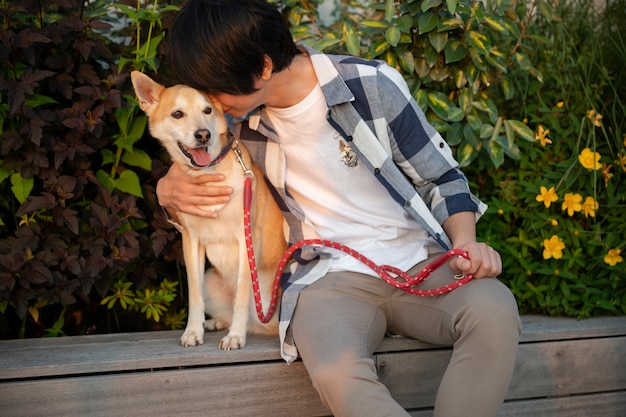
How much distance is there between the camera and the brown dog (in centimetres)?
225

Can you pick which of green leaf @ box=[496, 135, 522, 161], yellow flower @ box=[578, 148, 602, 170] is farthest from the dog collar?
yellow flower @ box=[578, 148, 602, 170]

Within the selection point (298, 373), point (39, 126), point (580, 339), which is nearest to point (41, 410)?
point (298, 373)

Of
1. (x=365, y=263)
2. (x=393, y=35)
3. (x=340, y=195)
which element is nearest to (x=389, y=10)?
(x=393, y=35)

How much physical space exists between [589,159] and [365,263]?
43.2 inches

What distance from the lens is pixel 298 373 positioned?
A: 217cm

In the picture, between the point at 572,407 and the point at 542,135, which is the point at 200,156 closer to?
the point at 542,135

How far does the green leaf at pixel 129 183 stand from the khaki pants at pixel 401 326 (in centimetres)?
78

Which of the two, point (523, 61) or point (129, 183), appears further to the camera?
point (523, 61)

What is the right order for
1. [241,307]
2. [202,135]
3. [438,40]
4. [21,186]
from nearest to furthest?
[202,135] → [241,307] → [21,186] → [438,40]

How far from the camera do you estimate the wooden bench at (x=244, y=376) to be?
2.04 m

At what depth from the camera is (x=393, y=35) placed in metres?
2.68

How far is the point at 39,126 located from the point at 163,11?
604mm

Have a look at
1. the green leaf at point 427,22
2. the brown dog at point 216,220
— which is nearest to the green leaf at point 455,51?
the green leaf at point 427,22

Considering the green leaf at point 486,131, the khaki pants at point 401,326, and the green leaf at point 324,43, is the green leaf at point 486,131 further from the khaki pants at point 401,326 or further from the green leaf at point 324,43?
the khaki pants at point 401,326
